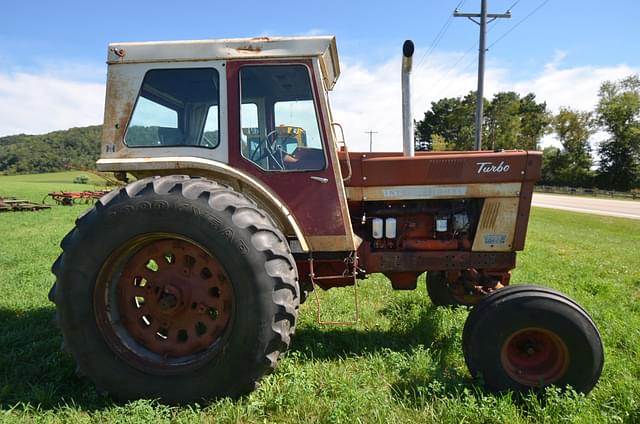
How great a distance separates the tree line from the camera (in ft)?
134

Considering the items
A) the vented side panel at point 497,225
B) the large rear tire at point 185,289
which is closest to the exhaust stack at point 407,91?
the vented side panel at point 497,225

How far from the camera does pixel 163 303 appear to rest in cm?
259

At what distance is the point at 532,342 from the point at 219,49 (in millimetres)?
2910

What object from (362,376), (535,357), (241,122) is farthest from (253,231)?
(535,357)

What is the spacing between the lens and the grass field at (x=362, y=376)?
2.33m

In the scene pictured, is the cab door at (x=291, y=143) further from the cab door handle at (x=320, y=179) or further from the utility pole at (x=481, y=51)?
the utility pole at (x=481, y=51)

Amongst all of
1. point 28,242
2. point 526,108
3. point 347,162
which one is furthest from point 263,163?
point 526,108

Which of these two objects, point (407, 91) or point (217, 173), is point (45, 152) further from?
point (407, 91)

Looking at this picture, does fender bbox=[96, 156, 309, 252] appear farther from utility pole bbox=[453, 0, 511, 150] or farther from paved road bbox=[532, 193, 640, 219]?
paved road bbox=[532, 193, 640, 219]

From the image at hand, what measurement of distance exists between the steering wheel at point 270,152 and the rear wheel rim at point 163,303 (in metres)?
0.80

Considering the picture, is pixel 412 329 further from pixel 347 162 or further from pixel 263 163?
pixel 263 163

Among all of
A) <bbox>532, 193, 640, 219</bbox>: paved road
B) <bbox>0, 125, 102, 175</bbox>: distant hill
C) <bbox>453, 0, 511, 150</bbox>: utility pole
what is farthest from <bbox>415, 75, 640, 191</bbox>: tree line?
<bbox>0, 125, 102, 175</bbox>: distant hill

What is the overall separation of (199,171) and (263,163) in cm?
47

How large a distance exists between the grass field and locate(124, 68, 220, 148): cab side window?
174 cm
